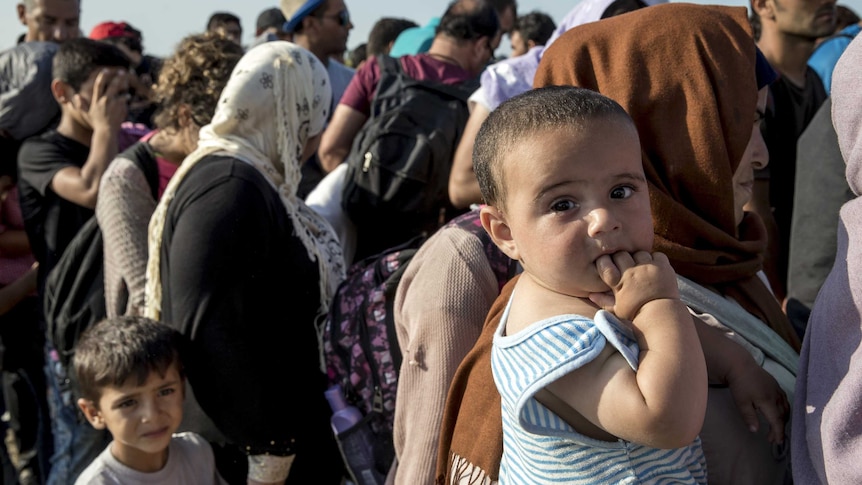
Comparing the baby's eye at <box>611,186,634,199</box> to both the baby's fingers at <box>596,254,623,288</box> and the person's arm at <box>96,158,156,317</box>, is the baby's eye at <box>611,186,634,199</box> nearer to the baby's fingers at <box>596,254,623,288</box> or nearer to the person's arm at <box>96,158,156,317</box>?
the baby's fingers at <box>596,254,623,288</box>

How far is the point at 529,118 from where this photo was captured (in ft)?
5.00

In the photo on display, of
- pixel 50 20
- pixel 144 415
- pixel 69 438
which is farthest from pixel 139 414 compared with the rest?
pixel 50 20

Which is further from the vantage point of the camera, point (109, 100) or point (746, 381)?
point (109, 100)

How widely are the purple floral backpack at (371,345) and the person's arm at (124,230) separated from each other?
916mm

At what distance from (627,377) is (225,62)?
2.30 metres

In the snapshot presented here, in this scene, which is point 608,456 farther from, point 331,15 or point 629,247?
point 331,15

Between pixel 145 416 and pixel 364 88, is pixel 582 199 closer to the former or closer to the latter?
pixel 145 416

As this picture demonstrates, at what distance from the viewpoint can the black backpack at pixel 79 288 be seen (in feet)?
11.3

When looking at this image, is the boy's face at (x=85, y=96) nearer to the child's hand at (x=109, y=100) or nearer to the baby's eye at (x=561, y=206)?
the child's hand at (x=109, y=100)

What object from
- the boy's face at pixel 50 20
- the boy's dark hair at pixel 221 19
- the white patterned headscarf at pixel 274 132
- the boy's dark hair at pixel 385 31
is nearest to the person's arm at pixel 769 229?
the white patterned headscarf at pixel 274 132

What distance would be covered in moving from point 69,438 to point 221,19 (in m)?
5.82

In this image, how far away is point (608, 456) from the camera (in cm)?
149

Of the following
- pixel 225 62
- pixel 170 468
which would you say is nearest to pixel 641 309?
pixel 170 468

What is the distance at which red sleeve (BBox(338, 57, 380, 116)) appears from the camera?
4574 mm
